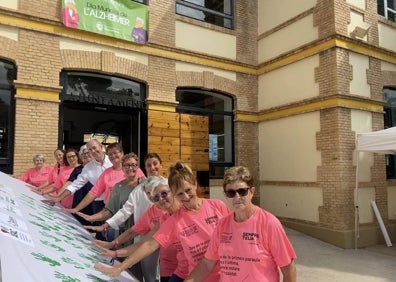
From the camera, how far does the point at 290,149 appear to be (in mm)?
10695

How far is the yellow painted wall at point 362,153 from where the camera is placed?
31.7 ft

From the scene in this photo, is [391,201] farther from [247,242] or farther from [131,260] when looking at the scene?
[131,260]

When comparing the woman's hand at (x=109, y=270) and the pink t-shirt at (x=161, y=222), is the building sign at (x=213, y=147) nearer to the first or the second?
the pink t-shirt at (x=161, y=222)

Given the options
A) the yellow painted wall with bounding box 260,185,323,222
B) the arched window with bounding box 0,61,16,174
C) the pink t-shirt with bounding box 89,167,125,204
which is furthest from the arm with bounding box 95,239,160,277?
the yellow painted wall with bounding box 260,185,323,222

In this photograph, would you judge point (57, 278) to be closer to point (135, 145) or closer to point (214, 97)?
point (135, 145)

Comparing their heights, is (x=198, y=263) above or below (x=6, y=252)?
below

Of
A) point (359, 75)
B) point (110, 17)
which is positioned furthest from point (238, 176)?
point (359, 75)

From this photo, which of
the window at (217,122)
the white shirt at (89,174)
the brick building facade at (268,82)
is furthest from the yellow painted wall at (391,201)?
the white shirt at (89,174)

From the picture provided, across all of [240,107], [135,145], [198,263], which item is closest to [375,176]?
[240,107]

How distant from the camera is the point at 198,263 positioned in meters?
2.53

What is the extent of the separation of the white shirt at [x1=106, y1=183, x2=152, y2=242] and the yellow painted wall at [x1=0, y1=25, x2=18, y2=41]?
19.8ft

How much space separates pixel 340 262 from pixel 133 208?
5.74m

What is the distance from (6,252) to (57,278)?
0.86 ft

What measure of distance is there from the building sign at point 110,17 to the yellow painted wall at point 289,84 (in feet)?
13.5
